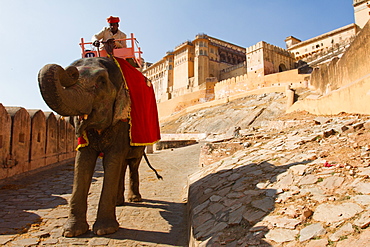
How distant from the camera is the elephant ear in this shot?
4.31 metres

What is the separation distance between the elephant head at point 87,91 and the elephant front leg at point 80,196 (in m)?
0.49

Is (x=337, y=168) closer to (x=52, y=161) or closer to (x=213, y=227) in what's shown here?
(x=213, y=227)

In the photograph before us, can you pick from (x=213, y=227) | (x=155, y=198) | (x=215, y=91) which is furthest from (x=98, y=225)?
(x=215, y=91)

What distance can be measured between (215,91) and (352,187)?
42235 mm

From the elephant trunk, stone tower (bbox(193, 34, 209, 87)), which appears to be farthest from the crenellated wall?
stone tower (bbox(193, 34, 209, 87))

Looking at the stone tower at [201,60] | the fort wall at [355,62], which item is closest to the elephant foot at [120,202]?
the fort wall at [355,62]

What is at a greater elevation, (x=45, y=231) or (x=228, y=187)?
(x=228, y=187)

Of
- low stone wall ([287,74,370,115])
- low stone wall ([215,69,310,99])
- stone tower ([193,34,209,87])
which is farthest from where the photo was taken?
stone tower ([193,34,209,87])

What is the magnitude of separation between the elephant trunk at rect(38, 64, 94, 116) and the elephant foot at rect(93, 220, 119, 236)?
161cm

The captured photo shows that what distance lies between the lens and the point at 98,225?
12.9ft

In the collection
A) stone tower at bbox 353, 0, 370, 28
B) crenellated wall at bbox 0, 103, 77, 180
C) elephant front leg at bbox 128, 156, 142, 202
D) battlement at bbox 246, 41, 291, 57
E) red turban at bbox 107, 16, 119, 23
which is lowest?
elephant front leg at bbox 128, 156, 142, 202

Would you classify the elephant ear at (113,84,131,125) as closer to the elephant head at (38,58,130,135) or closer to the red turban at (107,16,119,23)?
the elephant head at (38,58,130,135)

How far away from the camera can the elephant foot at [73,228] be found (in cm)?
382

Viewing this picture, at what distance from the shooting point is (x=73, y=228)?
385cm
